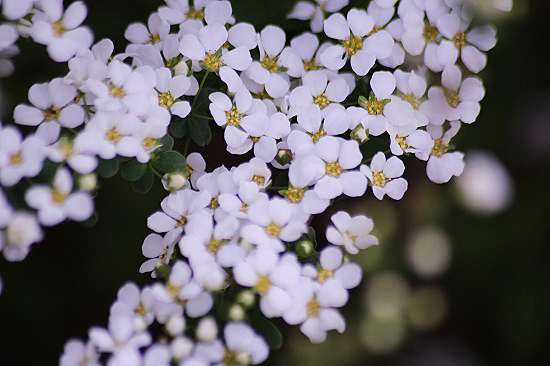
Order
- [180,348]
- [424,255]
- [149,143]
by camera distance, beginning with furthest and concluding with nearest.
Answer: [424,255] → [149,143] → [180,348]

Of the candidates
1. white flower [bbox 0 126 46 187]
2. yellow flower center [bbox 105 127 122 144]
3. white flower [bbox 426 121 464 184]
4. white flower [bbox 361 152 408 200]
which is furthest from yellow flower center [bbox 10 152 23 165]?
white flower [bbox 426 121 464 184]

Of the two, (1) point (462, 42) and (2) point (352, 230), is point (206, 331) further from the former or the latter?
(1) point (462, 42)

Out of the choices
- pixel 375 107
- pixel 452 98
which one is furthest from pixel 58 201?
pixel 452 98

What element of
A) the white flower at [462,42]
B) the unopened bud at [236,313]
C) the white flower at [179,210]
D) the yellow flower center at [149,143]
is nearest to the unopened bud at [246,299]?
the unopened bud at [236,313]

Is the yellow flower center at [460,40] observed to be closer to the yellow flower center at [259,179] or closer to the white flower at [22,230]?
the yellow flower center at [259,179]

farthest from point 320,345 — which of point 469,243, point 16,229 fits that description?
point 16,229

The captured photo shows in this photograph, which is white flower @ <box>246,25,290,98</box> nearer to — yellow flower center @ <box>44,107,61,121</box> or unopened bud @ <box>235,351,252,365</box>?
yellow flower center @ <box>44,107,61,121</box>
